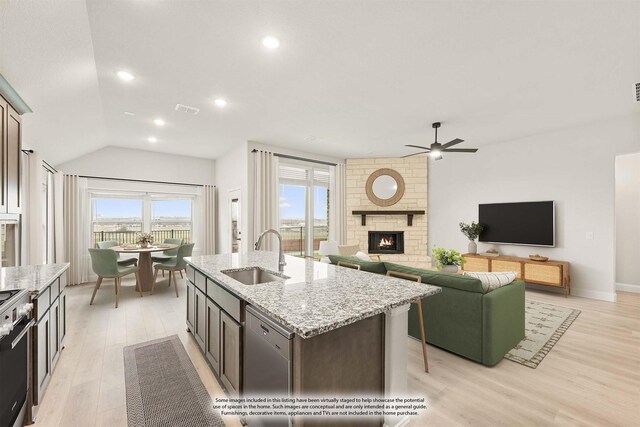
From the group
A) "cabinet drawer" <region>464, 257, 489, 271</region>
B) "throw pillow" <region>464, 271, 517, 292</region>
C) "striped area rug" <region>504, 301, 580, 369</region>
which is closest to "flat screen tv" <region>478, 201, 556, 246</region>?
"cabinet drawer" <region>464, 257, 489, 271</region>

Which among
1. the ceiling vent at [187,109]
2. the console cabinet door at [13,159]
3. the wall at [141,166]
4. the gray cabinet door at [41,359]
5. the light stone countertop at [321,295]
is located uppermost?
the ceiling vent at [187,109]

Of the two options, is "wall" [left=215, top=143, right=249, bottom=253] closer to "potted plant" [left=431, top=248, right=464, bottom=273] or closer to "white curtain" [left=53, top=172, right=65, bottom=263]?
"white curtain" [left=53, top=172, right=65, bottom=263]

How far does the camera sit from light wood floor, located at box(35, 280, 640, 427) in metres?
1.84

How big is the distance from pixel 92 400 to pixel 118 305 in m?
2.36

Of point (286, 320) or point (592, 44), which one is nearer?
point (286, 320)

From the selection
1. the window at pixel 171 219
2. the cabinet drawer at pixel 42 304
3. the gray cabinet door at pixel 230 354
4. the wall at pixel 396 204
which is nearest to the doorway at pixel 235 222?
the window at pixel 171 219

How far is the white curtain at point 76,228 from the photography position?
5086 millimetres

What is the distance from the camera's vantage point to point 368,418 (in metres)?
1.56

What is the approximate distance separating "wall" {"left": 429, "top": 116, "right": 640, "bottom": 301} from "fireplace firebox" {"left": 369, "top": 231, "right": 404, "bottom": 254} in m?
1.37

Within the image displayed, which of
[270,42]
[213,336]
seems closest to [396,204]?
[270,42]

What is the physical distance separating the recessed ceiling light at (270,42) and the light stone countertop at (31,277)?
240 centimetres

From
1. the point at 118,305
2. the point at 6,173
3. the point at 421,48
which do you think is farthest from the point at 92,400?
the point at 421,48

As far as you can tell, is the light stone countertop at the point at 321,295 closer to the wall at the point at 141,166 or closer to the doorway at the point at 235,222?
the doorway at the point at 235,222

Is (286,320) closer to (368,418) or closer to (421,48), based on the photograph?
(368,418)
